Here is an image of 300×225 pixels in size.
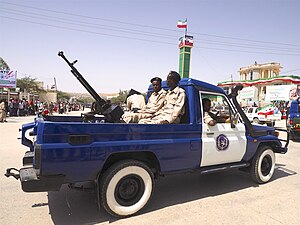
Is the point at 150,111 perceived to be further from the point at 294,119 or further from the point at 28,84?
the point at 28,84

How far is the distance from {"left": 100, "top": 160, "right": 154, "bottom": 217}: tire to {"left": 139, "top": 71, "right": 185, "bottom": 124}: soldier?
845mm

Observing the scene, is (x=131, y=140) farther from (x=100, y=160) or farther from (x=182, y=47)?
(x=182, y=47)

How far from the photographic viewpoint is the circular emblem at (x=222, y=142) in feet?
12.4

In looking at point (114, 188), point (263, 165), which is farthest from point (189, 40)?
point (114, 188)

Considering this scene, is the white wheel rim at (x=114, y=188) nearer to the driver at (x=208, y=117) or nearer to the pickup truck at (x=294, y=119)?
the driver at (x=208, y=117)

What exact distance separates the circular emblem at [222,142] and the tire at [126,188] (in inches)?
52.3

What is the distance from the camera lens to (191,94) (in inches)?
144

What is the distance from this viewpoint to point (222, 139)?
3854 millimetres

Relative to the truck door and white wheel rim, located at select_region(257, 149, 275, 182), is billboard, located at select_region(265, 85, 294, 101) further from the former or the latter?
the truck door

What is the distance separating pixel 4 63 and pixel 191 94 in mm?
56240

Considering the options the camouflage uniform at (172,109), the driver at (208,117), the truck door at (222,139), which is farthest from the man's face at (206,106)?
the camouflage uniform at (172,109)

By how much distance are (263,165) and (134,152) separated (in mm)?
3076

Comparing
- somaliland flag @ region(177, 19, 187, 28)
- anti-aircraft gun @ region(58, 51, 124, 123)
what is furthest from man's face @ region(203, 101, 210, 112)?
somaliland flag @ region(177, 19, 187, 28)

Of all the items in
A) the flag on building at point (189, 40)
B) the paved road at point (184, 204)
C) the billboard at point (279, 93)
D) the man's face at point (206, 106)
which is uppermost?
the flag on building at point (189, 40)
